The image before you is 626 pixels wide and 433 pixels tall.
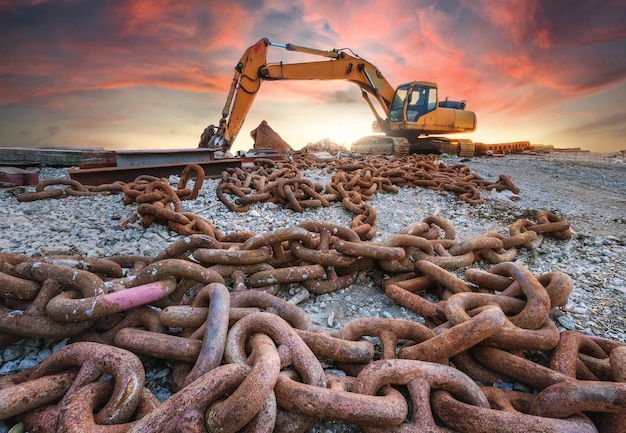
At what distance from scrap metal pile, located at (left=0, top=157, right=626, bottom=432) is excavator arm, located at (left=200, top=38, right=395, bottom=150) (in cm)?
950

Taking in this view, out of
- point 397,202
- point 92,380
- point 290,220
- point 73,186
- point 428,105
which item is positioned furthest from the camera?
point 428,105

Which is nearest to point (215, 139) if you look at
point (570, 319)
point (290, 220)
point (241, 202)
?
point (241, 202)

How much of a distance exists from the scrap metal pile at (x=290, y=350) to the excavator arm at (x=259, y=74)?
31.2ft

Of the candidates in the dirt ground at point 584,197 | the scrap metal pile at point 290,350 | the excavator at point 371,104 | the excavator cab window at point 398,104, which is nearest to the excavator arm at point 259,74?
the excavator at point 371,104

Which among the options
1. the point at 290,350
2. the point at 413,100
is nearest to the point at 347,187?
the point at 290,350

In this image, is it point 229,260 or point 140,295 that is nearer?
point 140,295

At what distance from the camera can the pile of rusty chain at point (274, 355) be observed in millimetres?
1013

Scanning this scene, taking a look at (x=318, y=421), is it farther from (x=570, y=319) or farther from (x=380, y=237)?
(x=380, y=237)

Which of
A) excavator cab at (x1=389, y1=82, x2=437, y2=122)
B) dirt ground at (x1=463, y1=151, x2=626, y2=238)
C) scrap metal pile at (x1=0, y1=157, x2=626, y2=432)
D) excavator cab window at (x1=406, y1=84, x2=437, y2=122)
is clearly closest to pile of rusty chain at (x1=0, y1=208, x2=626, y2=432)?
scrap metal pile at (x1=0, y1=157, x2=626, y2=432)

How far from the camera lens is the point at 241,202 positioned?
425cm

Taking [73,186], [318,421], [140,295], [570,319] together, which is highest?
[73,186]

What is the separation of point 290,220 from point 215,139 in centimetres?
764

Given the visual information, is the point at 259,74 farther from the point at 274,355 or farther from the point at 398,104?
the point at 274,355

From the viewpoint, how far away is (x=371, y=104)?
1480cm
